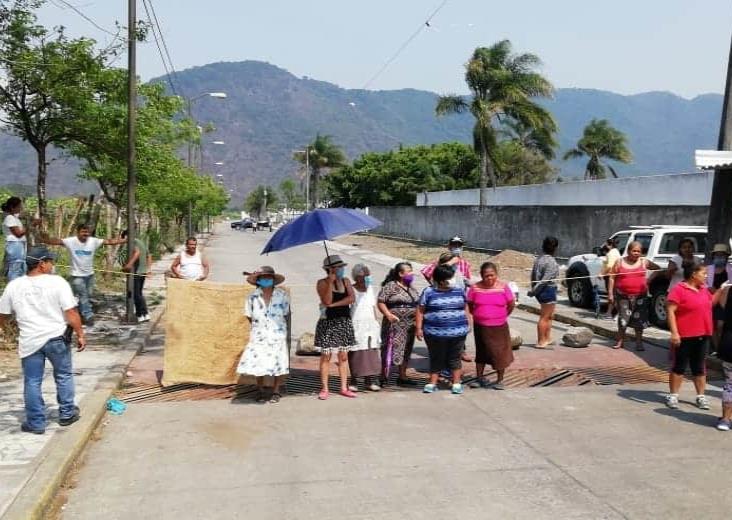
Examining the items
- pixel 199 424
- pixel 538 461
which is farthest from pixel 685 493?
pixel 199 424

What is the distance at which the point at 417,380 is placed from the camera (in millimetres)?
8703

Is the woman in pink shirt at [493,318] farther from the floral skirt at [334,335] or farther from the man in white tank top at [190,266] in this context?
the man in white tank top at [190,266]

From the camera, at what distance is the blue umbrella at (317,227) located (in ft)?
24.6

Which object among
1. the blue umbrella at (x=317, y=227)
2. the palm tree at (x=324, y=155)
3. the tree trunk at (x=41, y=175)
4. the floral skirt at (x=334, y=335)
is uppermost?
the palm tree at (x=324, y=155)

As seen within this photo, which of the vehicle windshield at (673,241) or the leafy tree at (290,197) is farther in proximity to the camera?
the leafy tree at (290,197)

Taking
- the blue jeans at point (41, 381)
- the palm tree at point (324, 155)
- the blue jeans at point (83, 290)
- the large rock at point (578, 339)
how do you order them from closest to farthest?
the blue jeans at point (41, 381), the large rock at point (578, 339), the blue jeans at point (83, 290), the palm tree at point (324, 155)

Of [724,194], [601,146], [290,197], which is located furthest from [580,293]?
[290,197]

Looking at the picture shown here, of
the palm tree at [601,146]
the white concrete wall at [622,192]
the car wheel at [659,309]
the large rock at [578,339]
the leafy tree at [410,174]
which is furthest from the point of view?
the palm tree at [601,146]

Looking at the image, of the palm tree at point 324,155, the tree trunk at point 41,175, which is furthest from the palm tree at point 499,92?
the palm tree at point 324,155

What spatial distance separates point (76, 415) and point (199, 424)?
1.07 metres

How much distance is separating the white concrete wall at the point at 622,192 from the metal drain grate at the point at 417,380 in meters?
13.6

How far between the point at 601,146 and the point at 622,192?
4148 cm

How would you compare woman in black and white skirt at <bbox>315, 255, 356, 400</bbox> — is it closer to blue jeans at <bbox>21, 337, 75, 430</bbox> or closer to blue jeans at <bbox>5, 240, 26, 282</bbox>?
blue jeans at <bbox>21, 337, 75, 430</bbox>

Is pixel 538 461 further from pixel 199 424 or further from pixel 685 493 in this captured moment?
pixel 199 424
